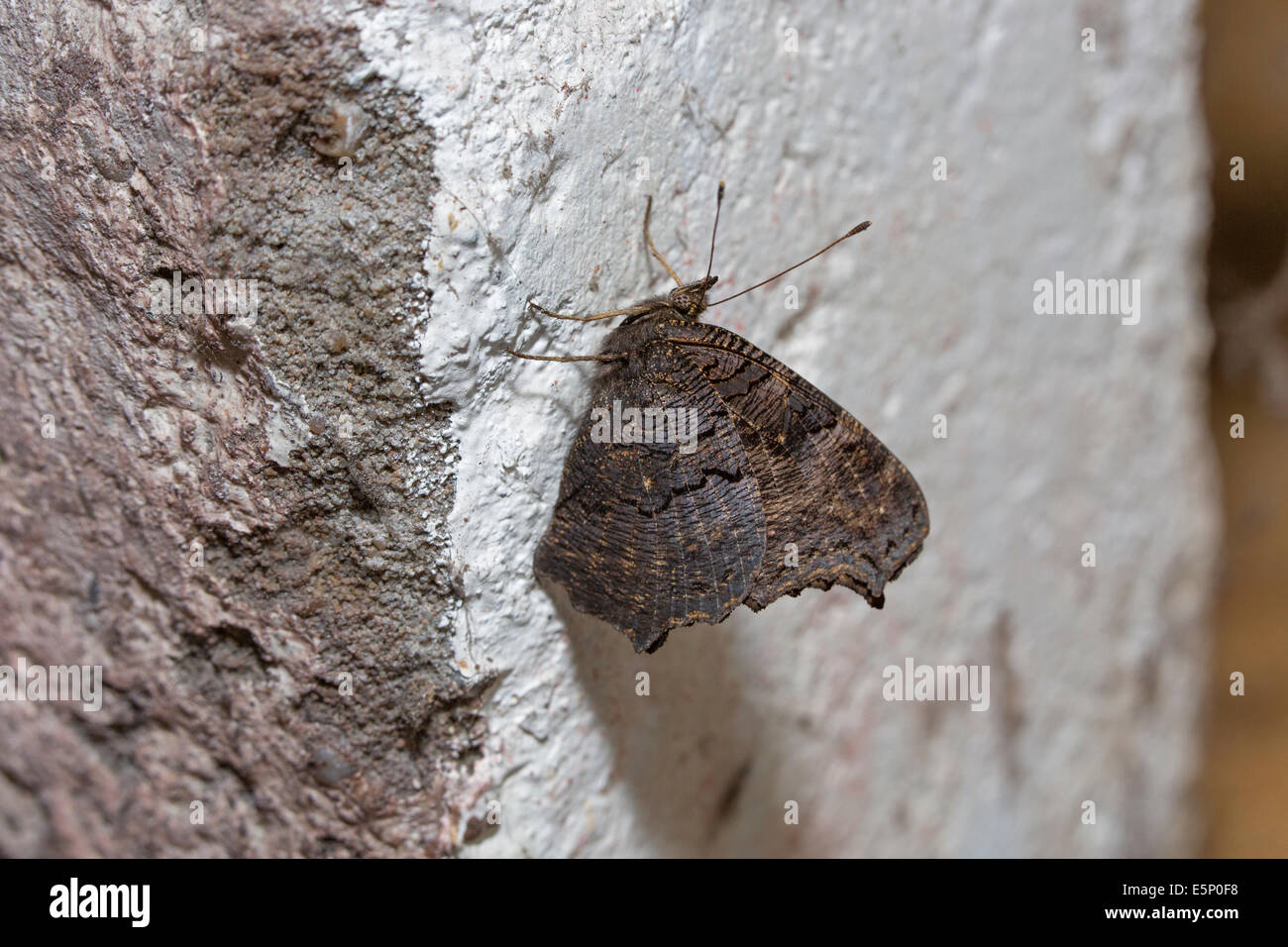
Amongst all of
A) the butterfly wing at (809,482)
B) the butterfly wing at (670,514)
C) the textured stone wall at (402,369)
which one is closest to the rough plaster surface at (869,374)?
the textured stone wall at (402,369)

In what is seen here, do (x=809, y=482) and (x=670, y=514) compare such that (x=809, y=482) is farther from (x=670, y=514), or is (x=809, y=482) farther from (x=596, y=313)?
(x=596, y=313)

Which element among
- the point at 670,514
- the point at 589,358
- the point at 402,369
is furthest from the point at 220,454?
the point at 670,514

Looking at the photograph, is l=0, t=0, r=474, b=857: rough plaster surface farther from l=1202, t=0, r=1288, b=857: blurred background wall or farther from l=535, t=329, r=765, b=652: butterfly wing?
l=1202, t=0, r=1288, b=857: blurred background wall

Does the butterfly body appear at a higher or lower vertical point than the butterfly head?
lower

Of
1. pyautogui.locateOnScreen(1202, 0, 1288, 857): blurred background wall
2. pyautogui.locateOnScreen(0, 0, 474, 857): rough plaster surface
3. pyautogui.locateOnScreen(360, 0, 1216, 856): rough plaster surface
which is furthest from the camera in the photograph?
pyautogui.locateOnScreen(1202, 0, 1288, 857): blurred background wall

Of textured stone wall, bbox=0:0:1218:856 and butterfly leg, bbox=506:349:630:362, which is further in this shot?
butterfly leg, bbox=506:349:630:362

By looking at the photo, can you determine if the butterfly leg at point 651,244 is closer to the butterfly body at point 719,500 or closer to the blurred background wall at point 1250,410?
the butterfly body at point 719,500

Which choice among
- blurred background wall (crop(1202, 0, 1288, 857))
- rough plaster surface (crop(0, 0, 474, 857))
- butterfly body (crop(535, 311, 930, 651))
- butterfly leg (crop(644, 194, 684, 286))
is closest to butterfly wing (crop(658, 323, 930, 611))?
butterfly body (crop(535, 311, 930, 651))
